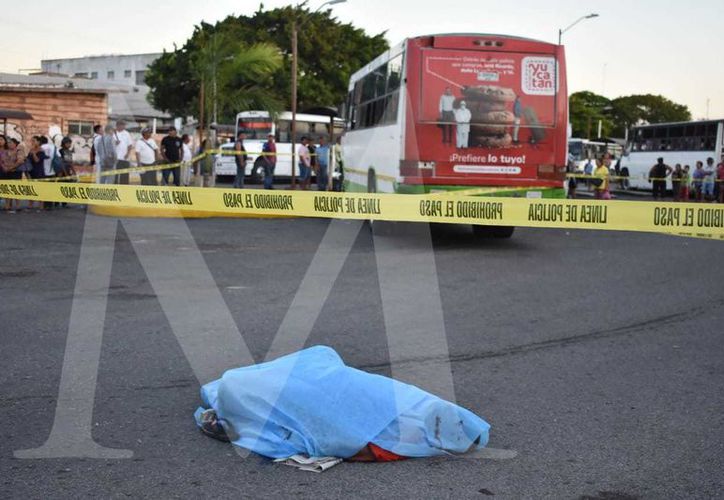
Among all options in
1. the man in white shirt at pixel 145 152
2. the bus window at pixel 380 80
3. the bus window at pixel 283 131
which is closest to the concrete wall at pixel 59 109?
the bus window at pixel 283 131

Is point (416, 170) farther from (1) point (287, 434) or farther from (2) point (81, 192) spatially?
(1) point (287, 434)

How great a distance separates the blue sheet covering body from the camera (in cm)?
414

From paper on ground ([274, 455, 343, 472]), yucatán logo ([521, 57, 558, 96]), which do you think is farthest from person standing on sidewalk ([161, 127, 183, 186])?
paper on ground ([274, 455, 343, 472])

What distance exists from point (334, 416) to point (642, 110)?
125m

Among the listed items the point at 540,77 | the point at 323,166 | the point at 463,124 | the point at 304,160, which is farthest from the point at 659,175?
the point at 463,124

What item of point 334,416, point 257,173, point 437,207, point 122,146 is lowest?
point 334,416

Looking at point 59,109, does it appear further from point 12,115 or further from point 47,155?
point 47,155

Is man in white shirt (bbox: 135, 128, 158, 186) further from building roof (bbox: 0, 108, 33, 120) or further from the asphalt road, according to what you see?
building roof (bbox: 0, 108, 33, 120)

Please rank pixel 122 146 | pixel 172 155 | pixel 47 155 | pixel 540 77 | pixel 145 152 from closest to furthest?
pixel 540 77 → pixel 47 155 → pixel 122 146 → pixel 145 152 → pixel 172 155

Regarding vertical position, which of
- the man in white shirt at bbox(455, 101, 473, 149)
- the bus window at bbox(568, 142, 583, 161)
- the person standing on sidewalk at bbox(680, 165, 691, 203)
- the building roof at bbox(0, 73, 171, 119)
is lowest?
the person standing on sidewalk at bbox(680, 165, 691, 203)

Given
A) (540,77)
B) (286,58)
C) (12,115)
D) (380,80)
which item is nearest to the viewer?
(540,77)

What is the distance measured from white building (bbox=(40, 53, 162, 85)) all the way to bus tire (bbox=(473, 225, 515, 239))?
3290 inches

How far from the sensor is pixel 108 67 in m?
100

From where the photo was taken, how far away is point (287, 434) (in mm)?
4188
